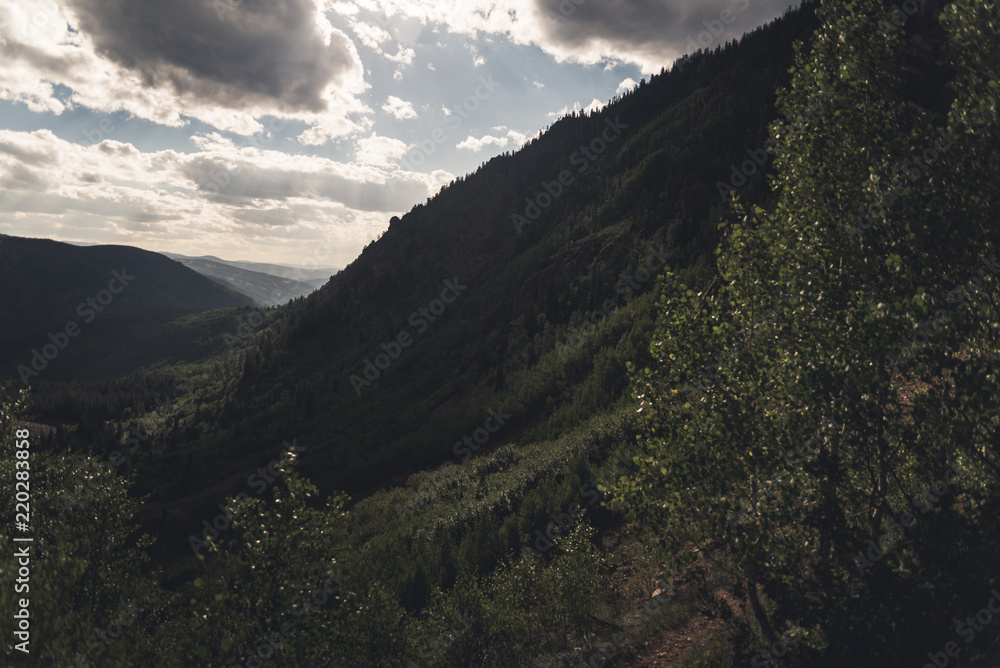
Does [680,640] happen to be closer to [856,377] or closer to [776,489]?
[776,489]

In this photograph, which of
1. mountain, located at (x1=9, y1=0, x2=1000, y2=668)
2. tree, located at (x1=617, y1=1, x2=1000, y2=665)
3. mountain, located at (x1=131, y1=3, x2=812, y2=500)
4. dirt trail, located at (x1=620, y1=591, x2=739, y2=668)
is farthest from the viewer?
mountain, located at (x1=131, y1=3, x2=812, y2=500)

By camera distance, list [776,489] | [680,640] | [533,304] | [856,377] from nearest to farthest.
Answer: [856,377]
[776,489]
[680,640]
[533,304]

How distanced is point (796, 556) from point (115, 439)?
192m

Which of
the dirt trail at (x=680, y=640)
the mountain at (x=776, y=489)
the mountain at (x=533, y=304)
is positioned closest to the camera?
the mountain at (x=776, y=489)

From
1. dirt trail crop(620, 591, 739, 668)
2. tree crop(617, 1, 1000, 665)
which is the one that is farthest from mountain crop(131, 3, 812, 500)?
tree crop(617, 1, 1000, 665)

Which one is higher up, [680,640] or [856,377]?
[856,377]

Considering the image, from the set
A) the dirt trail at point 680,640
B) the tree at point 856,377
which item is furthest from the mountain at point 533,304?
the tree at point 856,377

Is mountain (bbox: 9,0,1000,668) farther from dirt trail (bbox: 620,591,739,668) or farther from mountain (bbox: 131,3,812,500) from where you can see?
mountain (bbox: 131,3,812,500)

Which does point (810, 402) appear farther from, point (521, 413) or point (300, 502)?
point (521, 413)

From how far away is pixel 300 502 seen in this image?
1512 cm

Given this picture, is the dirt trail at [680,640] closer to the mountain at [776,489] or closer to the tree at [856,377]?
the mountain at [776,489]

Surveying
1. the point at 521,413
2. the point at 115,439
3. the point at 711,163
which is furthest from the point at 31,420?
the point at 711,163

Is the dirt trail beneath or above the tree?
beneath

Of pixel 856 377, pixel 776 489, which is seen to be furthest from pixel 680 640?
pixel 856 377
